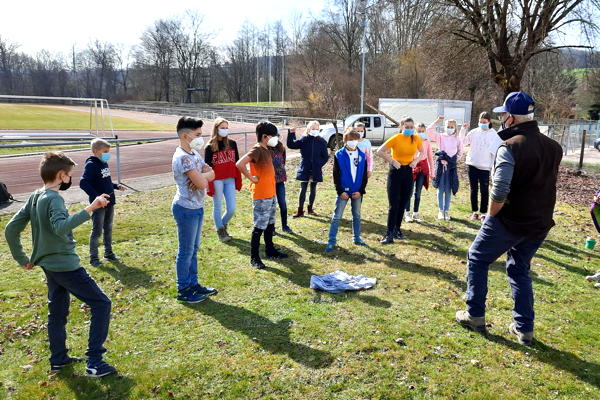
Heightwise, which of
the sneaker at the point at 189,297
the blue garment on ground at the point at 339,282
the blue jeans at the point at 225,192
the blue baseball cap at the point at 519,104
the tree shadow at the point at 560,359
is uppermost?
the blue baseball cap at the point at 519,104

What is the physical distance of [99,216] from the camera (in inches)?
233

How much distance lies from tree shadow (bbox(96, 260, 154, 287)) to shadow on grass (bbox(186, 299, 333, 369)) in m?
1.00

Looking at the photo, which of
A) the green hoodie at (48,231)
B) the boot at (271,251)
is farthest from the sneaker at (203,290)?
the green hoodie at (48,231)

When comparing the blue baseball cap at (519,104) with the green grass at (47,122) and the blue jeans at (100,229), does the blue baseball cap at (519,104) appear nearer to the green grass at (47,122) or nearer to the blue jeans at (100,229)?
the blue jeans at (100,229)

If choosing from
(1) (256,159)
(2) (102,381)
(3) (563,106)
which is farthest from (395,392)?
(3) (563,106)

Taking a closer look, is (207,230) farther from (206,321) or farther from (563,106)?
(563,106)

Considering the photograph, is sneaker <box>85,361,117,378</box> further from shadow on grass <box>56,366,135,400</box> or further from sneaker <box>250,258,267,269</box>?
sneaker <box>250,258,267,269</box>

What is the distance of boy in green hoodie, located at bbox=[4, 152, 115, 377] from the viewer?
326cm

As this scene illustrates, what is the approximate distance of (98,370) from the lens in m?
3.53

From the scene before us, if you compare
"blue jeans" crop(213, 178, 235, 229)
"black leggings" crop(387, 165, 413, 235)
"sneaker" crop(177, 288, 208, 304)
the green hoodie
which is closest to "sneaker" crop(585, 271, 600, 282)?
"black leggings" crop(387, 165, 413, 235)

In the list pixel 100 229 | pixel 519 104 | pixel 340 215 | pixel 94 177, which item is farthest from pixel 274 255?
pixel 519 104

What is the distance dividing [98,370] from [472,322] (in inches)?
132

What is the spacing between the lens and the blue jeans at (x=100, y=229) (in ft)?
19.4

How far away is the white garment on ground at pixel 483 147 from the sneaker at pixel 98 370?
686 cm
